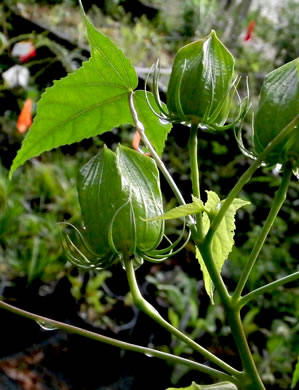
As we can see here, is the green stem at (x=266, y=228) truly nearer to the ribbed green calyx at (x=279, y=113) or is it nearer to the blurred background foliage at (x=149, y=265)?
the ribbed green calyx at (x=279, y=113)

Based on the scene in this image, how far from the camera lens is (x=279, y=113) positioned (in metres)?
0.32

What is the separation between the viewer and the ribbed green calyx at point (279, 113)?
0.32 meters

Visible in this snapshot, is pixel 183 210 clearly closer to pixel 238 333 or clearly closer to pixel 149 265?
pixel 238 333

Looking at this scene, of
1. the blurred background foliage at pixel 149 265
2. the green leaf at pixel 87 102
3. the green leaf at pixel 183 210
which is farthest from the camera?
the blurred background foliage at pixel 149 265

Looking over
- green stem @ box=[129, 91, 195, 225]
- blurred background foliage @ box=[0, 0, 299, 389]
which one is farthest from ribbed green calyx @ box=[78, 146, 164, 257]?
blurred background foliage @ box=[0, 0, 299, 389]

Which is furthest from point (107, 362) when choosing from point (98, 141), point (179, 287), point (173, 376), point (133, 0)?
point (133, 0)

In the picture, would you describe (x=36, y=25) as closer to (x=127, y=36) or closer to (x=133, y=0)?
(x=127, y=36)

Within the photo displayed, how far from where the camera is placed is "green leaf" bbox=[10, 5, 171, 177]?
403 millimetres

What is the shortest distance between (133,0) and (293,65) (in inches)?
177

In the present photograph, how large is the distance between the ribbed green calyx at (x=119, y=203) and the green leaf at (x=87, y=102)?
0.08 m

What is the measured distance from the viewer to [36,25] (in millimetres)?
3232

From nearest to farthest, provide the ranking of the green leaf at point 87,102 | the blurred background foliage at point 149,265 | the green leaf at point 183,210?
the green leaf at point 183,210
the green leaf at point 87,102
the blurred background foliage at point 149,265

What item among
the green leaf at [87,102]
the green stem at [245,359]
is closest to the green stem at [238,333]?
the green stem at [245,359]

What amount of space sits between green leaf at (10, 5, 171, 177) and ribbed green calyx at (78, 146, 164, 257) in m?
0.08
